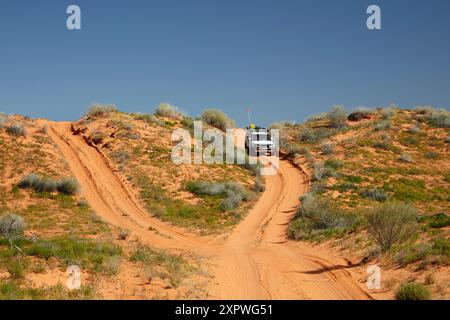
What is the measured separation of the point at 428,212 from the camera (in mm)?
23938

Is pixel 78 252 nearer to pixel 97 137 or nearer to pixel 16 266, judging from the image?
pixel 16 266

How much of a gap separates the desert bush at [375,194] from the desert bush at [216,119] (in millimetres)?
22821

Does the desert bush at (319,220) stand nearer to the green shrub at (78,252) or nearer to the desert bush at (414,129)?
the green shrub at (78,252)

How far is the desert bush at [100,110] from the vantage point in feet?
136

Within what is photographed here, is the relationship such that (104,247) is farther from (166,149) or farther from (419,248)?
(166,149)

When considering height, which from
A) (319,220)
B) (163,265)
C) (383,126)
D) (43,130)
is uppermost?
(383,126)

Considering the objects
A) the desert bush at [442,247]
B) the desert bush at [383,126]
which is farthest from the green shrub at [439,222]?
the desert bush at [383,126]

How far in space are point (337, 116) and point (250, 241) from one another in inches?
1152

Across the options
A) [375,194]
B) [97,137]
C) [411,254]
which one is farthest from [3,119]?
[411,254]

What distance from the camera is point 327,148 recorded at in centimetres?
3744

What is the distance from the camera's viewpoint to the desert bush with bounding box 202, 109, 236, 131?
Result: 156 feet

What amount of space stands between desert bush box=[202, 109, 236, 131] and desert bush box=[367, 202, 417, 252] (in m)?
33.0

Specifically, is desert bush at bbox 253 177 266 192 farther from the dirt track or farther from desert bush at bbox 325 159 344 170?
desert bush at bbox 325 159 344 170

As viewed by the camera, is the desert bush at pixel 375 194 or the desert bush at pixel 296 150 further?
the desert bush at pixel 296 150
